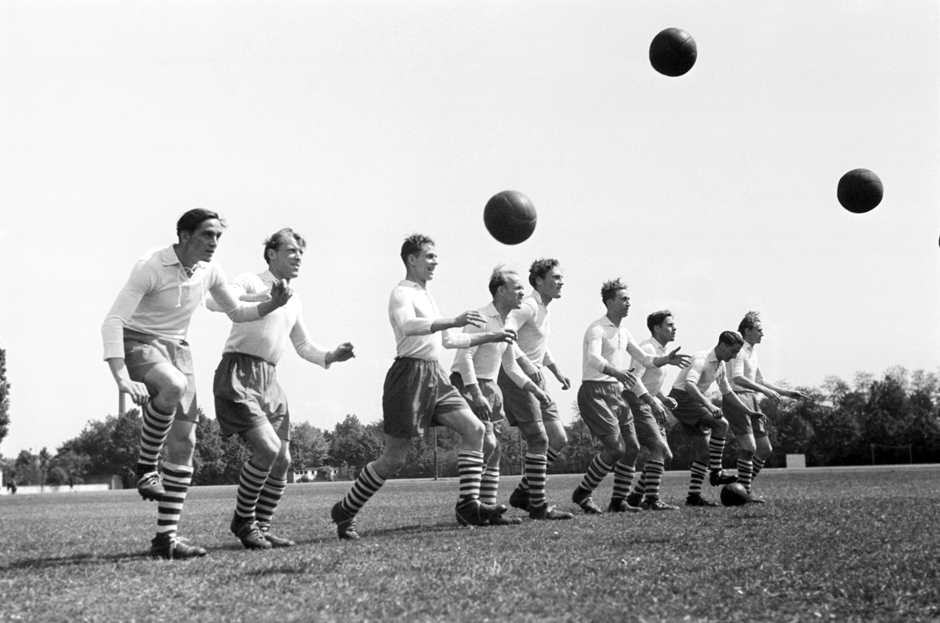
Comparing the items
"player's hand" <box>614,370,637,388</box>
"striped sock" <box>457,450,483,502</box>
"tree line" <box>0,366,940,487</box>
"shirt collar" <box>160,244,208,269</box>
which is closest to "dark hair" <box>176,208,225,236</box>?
"shirt collar" <box>160,244,208,269</box>

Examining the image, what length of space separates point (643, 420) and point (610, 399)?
0.79m

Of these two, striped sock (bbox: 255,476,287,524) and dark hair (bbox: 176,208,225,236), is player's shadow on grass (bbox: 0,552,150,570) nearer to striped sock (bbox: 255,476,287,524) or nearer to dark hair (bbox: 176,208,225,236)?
striped sock (bbox: 255,476,287,524)

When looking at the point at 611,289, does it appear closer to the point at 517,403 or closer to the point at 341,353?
the point at 517,403

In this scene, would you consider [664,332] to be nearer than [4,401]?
Yes

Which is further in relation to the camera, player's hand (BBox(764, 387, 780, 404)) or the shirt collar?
player's hand (BBox(764, 387, 780, 404))

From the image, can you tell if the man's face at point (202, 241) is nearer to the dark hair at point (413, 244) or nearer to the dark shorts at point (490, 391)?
the dark hair at point (413, 244)

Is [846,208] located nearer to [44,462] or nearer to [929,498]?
[929,498]

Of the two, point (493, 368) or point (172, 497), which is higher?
point (493, 368)

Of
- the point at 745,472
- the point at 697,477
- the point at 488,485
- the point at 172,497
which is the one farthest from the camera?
the point at 745,472

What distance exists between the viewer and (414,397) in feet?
31.4

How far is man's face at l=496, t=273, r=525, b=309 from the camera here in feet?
38.8

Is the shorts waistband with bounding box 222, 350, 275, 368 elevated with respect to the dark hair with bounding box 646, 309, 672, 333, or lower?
lower

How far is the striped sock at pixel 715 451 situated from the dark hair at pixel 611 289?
3.23m

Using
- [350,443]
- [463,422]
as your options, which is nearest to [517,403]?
[463,422]
